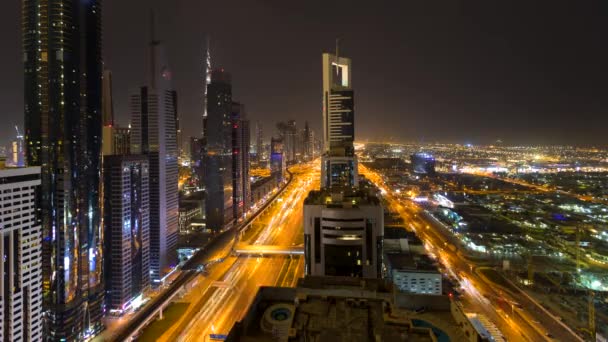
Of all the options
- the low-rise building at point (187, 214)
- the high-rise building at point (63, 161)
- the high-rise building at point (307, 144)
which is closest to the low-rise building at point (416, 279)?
the high-rise building at point (63, 161)

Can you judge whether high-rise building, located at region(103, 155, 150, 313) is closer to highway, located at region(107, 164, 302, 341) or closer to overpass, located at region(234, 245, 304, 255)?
highway, located at region(107, 164, 302, 341)

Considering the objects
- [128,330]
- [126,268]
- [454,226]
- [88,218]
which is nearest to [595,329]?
[454,226]

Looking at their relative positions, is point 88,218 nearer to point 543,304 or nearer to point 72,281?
point 72,281

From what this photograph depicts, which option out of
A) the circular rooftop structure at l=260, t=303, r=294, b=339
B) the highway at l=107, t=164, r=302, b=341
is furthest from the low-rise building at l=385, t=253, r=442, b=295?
the circular rooftop structure at l=260, t=303, r=294, b=339

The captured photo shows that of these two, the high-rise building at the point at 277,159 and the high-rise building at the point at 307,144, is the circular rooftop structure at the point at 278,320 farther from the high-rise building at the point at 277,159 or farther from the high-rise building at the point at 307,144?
the high-rise building at the point at 307,144

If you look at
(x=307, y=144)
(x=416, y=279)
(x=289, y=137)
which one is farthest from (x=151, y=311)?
(x=307, y=144)

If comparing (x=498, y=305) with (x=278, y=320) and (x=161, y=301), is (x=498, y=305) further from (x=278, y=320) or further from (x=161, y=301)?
(x=161, y=301)
